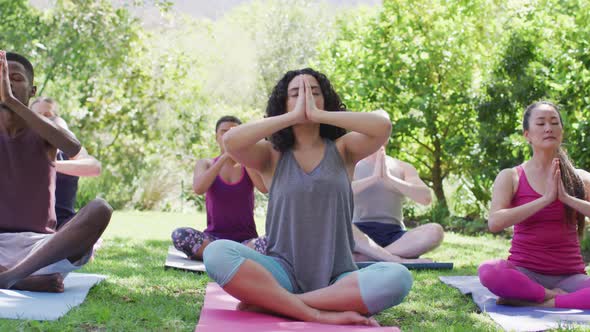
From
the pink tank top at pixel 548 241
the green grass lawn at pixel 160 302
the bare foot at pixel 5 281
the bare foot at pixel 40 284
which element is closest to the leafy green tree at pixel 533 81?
the green grass lawn at pixel 160 302

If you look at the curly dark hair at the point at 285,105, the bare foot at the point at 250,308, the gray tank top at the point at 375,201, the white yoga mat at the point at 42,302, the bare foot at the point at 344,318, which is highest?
the curly dark hair at the point at 285,105

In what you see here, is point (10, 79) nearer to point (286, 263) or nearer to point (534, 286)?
point (286, 263)

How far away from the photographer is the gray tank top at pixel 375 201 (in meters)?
6.76

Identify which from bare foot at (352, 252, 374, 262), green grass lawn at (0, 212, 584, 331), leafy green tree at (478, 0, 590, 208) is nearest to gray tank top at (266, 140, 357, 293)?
green grass lawn at (0, 212, 584, 331)

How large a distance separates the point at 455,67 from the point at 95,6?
6.53 meters

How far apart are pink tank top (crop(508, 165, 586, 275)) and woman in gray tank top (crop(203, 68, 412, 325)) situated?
3.65ft

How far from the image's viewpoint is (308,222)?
3885 millimetres

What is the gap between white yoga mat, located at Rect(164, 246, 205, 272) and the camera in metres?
5.82

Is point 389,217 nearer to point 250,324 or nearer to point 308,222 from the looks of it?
point 308,222

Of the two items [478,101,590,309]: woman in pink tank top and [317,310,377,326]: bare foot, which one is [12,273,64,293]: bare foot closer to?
[317,310,377,326]: bare foot

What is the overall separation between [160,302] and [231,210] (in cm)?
214

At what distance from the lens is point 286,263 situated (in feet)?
13.0

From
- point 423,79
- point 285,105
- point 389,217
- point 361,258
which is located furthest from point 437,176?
point 285,105

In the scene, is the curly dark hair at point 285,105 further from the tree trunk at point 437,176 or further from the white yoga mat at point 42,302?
the tree trunk at point 437,176
